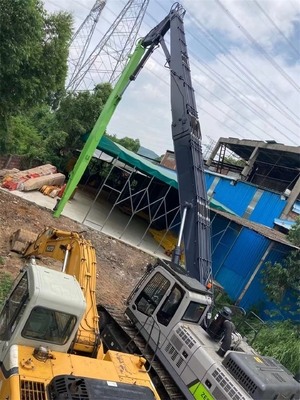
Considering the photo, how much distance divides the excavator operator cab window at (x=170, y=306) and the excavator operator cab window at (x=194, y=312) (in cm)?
21

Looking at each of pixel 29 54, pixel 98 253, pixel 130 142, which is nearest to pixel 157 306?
pixel 98 253

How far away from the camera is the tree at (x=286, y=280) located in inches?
507

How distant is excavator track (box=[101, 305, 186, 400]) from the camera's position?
5.96m

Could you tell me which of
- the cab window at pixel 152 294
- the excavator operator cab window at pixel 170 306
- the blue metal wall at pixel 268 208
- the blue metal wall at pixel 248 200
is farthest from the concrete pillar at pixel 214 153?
the excavator operator cab window at pixel 170 306

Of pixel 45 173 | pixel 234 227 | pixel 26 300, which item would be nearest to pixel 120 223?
pixel 45 173

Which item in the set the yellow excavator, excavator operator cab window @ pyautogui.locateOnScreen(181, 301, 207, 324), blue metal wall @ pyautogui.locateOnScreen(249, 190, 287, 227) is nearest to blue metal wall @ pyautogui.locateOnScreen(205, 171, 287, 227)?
blue metal wall @ pyautogui.locateOnScreen(249, 190, 287, 227)

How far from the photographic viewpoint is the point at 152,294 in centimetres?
693

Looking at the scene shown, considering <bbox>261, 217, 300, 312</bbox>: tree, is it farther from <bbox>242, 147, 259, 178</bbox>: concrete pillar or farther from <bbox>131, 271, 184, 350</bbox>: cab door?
<bbox>242, 147, 259, 178</bbox>: concrete pillar

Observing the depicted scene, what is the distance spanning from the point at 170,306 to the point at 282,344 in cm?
592

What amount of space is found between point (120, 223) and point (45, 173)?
14.4 feet

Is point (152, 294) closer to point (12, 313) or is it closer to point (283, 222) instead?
point (12, 313)

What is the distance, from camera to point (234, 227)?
55.4ft

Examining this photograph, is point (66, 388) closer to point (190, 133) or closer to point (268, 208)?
point (190, 133)

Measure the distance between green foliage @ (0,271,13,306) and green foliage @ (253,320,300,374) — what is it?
24.1 feet
